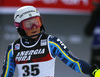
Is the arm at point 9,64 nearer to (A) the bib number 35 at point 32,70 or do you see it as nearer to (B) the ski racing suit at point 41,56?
(B) the ski racing suit at point 41,56

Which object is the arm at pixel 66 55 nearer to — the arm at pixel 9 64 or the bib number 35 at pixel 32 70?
the bib number 35 at pixel 32 70

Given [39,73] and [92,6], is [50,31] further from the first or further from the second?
[39,73]

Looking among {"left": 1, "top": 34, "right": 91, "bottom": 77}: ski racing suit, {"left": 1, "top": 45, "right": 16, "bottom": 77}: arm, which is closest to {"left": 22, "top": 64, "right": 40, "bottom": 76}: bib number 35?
{"left": 1, "top": 34, "right": 91, "bottom": 77}: ski racing suit

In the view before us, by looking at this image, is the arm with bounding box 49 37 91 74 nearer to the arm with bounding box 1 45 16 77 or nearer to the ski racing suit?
the ski racing suit

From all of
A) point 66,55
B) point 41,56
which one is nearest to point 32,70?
point 41,56

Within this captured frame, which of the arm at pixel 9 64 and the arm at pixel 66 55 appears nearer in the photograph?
the arm at pixel 66 55

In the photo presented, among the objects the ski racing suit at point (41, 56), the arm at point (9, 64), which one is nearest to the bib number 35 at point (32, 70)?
the ski racing suit at point (41, 56)

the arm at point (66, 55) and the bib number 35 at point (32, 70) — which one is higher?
the arm at point (66, 55)

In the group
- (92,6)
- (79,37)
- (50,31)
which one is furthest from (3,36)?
(92,6)

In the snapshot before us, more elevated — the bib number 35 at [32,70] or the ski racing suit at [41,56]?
the ski racing suit at [41,56]

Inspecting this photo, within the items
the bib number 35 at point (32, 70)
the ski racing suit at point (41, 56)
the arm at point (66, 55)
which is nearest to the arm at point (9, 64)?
the ski racing suit at point (41, 56)

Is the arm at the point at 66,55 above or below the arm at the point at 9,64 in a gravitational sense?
above

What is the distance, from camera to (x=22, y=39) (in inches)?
91.9

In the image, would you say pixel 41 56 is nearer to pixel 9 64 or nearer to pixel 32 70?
pixel 32 70
